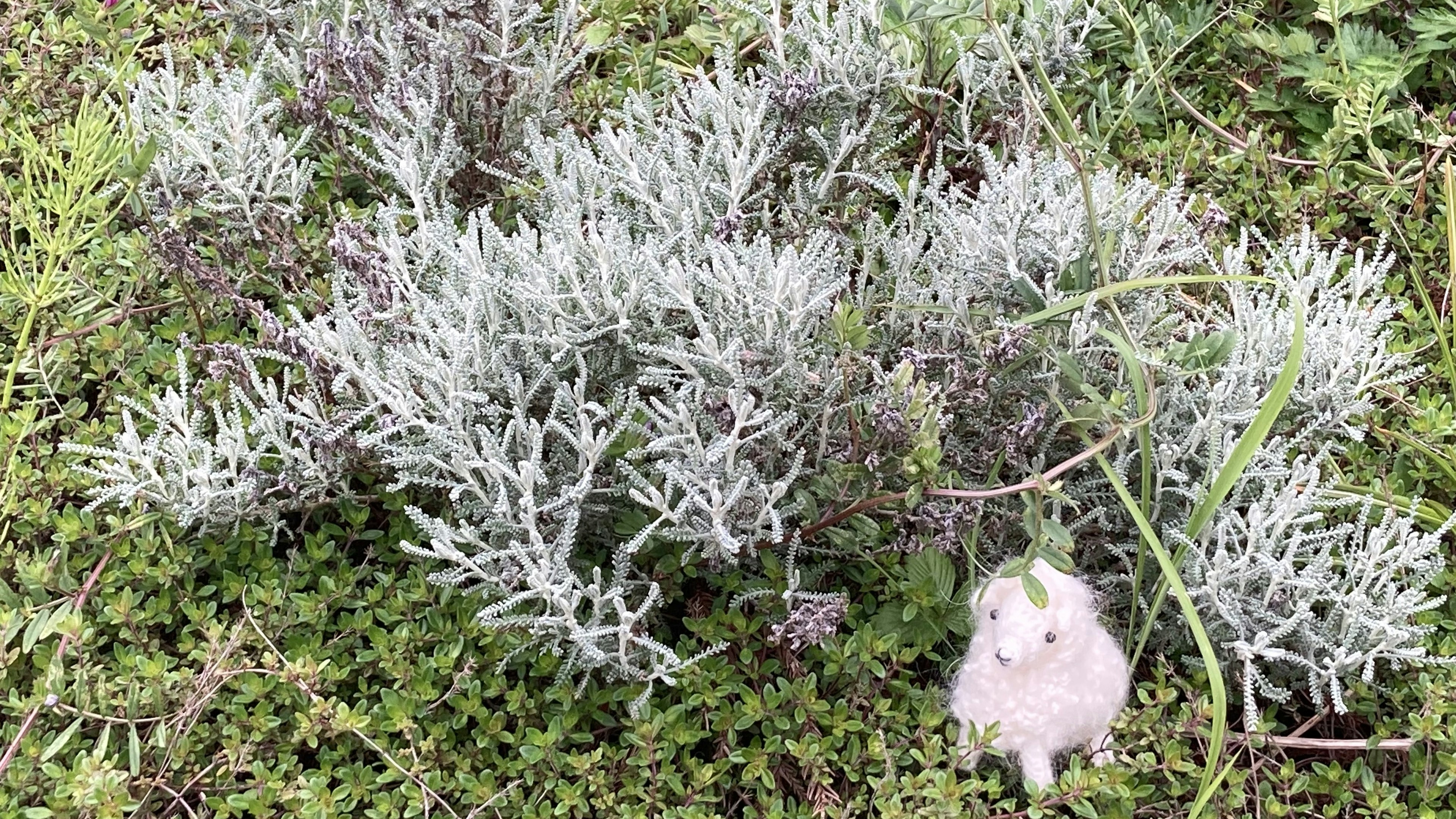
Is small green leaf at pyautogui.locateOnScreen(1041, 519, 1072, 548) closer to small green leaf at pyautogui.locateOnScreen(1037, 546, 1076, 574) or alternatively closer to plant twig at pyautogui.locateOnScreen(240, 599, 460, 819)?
small green leaf at pyautogui.locateOnScreen(1037, 546, 1076, 574)

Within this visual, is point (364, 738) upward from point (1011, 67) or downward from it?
downward

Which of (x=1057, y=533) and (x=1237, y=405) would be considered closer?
(x=1057, y=533)

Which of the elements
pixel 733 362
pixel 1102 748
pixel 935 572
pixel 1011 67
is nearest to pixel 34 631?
pixel 733 362

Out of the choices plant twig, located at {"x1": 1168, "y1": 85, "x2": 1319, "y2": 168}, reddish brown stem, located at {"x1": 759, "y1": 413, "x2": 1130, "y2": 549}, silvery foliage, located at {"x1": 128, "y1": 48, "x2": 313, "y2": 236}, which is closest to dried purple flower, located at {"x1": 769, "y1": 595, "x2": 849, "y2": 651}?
reddish brown stem, located at {"x1": 759, "y1": 413, "x2": 1130, "y2": 549}

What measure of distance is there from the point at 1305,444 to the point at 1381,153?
1005 millimetres

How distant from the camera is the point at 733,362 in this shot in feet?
6.15

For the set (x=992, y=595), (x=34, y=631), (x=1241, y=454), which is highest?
(x=1241, y=454)

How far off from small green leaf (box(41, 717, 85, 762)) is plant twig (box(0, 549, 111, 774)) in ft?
0.14

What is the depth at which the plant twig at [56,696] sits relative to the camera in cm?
184

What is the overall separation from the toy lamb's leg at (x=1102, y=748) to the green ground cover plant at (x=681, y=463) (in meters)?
0.04

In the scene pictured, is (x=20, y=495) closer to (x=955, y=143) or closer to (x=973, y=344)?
(x=973, y=344)

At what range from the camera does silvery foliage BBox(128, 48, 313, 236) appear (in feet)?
8.01

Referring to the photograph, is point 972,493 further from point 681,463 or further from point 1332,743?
point 1332,743

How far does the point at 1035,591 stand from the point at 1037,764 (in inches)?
13.2
